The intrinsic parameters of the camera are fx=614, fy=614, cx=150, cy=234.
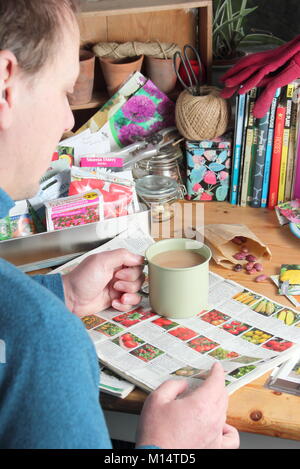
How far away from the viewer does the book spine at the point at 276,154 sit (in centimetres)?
147

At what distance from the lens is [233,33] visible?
1858 millimetres

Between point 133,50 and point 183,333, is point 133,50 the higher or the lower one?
the higher one

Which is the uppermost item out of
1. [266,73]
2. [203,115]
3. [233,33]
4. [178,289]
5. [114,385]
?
[233,33]

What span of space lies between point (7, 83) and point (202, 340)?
56cm

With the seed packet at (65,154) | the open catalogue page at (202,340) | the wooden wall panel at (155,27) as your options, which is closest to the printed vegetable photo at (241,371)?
the open catalogue page at (202,340)

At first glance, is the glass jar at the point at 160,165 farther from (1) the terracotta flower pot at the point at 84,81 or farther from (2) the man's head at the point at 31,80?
(2) the man's head at the point at 31,80

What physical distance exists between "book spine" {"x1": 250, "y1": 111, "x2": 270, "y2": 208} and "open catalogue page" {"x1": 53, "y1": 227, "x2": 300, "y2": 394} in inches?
15.6

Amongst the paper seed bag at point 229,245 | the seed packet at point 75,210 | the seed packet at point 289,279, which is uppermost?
the seed packet at point 75,210

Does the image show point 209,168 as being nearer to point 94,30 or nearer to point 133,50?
point 133,50

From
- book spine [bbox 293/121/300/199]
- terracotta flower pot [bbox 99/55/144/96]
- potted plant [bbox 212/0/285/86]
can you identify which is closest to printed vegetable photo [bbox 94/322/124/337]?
book spine [bbox 293/121/300/199]

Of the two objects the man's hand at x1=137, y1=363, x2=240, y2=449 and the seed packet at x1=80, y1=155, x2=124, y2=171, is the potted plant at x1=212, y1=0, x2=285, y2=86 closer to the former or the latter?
the seed packet at x1=80, y1=155, x2=124, y2=171

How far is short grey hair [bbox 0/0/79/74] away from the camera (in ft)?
2.44

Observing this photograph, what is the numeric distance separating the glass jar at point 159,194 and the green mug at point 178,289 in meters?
0.40

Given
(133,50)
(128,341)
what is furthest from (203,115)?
(128,341)
